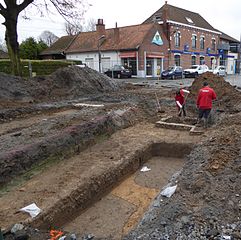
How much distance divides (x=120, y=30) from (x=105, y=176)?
3616 cm

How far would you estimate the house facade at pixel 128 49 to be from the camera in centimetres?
3681

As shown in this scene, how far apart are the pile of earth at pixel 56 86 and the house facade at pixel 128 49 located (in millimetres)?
16243

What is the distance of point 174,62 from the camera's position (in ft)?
140

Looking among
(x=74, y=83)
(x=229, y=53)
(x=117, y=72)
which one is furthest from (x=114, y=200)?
(x=229, y=53)

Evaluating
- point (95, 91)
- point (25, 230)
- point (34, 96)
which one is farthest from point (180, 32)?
point (25, 230)

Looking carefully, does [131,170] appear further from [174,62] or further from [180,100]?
[174,62]

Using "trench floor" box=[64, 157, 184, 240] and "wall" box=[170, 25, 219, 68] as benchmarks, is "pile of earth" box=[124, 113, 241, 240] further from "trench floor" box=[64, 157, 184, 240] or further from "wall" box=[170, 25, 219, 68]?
"wall" box=[170, 25, 219, 68]

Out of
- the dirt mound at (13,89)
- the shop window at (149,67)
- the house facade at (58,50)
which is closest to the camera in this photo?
the dirt mound at (13,89)

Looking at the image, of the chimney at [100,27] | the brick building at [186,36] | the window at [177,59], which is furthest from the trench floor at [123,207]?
the window at [177,59]

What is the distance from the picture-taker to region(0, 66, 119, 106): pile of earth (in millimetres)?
15836

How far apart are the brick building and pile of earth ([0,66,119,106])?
Answer: 74.9 feet

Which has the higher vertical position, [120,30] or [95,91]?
[120,30]

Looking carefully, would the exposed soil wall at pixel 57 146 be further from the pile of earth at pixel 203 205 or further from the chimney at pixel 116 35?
the chimney at pixel 116 35

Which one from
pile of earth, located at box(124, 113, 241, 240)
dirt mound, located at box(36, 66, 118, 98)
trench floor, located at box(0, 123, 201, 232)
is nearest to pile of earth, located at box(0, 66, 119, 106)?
dirt mound, located at box(36, 66, 118, 98)
